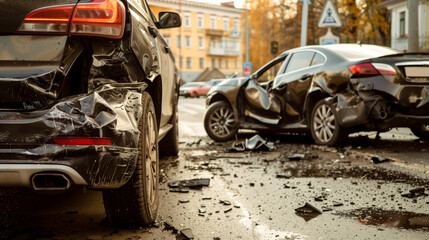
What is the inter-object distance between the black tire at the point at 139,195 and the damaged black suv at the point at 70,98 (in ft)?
0.04

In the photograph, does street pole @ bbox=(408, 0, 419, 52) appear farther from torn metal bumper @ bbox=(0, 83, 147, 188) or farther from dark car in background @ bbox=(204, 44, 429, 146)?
torn metal bumper @ bbox=(0, 83, 147, 188)

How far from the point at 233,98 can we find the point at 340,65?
7.61ft

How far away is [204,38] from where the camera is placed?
242ft

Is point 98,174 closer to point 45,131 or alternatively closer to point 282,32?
point 45,131

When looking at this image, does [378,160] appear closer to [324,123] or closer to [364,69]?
[364,69]

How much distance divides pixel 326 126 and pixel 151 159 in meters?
4.33

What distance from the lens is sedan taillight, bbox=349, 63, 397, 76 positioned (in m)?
6.34

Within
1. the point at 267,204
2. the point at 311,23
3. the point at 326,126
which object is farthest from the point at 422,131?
the point at 311,23

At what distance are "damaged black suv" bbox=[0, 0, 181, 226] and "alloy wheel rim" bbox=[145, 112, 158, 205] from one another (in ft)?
0.79

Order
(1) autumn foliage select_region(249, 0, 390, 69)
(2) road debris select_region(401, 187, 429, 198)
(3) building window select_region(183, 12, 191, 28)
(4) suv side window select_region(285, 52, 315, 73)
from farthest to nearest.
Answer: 1. (3) building window select_region(183, 12, 191, 28)
2. (1) autumn foliage select_region(249, 0, 390, 69)
3. (4) suv side window select_region(285, 52, 315, 73)
4. (2) road debris select_region(401, 187, 429, 198)

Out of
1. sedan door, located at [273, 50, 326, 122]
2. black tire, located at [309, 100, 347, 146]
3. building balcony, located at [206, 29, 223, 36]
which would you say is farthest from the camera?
building balcony, located at [206, 29, 223, 36]

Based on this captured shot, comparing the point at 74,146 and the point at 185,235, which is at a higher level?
the point at 74,146

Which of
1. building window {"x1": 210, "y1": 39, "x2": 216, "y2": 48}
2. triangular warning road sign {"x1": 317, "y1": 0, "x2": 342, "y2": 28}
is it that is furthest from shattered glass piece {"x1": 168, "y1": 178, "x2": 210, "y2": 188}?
building window {"x1": 210, "y1": 39, "x2": 216, "y2": 48}

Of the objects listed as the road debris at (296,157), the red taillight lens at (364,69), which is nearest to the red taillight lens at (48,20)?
the road debris at (296,157)
